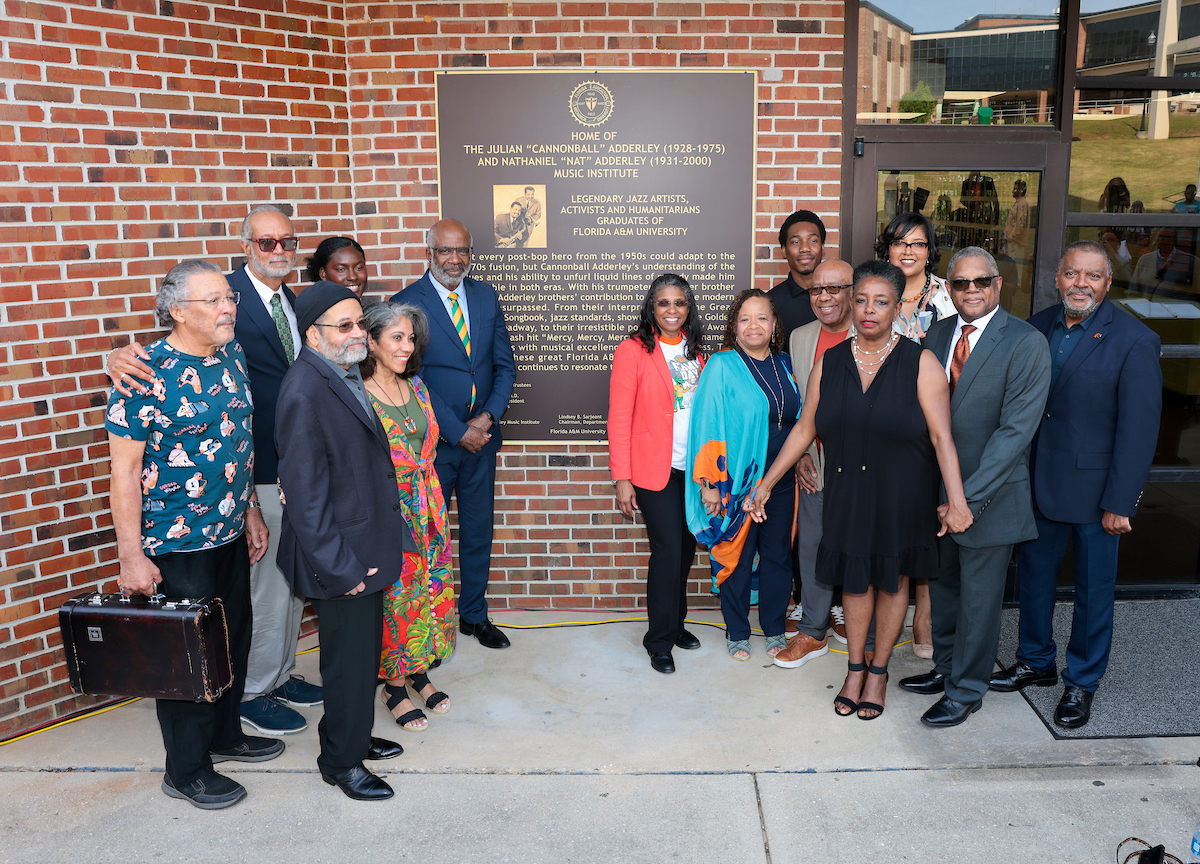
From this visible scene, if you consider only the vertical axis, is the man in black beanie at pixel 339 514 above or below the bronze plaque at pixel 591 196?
below

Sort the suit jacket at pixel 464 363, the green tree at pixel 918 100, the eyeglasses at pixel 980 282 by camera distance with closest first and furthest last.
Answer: the eyeglasses at pixel 980 282
the suit jacket at pixel 464 363
the green tree at pixel 918 100

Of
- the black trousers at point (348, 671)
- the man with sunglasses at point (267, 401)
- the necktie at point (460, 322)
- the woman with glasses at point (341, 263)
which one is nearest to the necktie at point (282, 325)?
the man with sunglasses at point (267, 401)

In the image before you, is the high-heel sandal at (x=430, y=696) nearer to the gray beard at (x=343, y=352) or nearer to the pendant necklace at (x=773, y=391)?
the gray beard at (x=343, y=352)

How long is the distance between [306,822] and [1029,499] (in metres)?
3.25

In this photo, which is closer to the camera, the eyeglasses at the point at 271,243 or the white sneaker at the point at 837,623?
the eyeglasses at the point at 271,243

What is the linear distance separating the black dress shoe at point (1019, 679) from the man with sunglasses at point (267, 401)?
3288 mm

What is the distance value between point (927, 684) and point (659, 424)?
Result: 180cm

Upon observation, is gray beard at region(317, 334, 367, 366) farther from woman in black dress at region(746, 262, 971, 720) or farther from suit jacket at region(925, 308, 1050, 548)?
suit jacket at region(925, 308, 1050, 548)

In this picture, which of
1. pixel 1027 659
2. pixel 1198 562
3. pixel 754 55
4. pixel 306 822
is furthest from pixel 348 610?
pixel 1198 562

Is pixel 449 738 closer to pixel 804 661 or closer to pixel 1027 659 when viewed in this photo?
pixel 804 661

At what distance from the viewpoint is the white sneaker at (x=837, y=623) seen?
488 cm

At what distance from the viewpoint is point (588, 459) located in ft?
17.1

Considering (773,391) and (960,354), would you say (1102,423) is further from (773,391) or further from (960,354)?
(773,391)

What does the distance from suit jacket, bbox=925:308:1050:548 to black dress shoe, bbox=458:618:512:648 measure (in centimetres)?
240
